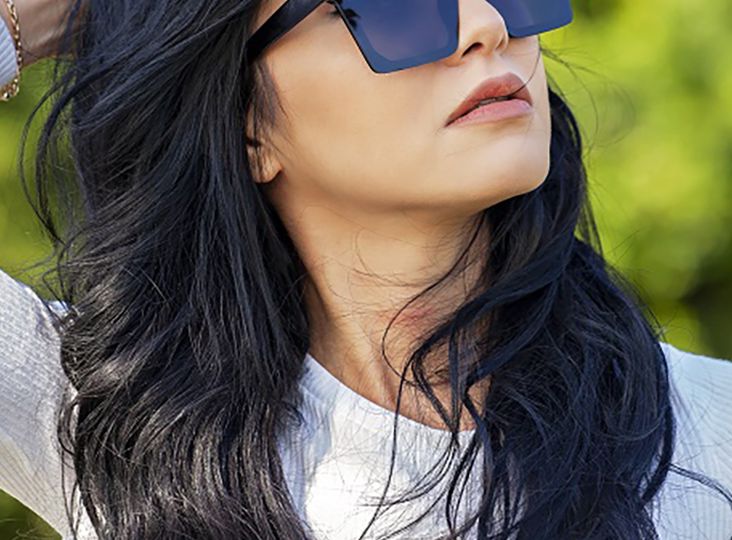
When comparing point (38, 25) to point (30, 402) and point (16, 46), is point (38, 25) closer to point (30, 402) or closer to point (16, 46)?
point (16, 46)

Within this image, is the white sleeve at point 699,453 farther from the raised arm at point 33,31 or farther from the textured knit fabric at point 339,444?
the raised arm at point 33,31

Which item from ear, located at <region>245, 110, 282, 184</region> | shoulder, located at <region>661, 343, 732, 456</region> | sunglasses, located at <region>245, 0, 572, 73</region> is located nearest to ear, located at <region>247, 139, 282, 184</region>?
ear, located at <region>245, 110, 282, 184</region>

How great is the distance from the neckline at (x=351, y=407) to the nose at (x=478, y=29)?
51 cm

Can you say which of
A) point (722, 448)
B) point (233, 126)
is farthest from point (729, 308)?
point (233, 126)

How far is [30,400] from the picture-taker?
2121 millimetres

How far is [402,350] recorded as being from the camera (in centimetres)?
216

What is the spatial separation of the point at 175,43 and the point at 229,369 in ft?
1.59

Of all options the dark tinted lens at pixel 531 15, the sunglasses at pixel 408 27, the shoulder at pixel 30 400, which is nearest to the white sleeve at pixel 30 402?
the shoulder at pixel 30 400

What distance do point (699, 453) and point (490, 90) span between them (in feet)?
1.90

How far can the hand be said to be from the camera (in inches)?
90.2

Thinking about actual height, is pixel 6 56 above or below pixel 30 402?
above

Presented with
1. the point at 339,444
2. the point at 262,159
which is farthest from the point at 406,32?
the point at 339,444

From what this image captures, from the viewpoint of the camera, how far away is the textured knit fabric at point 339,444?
79.1 inches

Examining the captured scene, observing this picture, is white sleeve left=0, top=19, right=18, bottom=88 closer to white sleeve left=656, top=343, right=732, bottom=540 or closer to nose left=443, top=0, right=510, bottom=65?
nose left=443, top=0, right=510, bottom=65
